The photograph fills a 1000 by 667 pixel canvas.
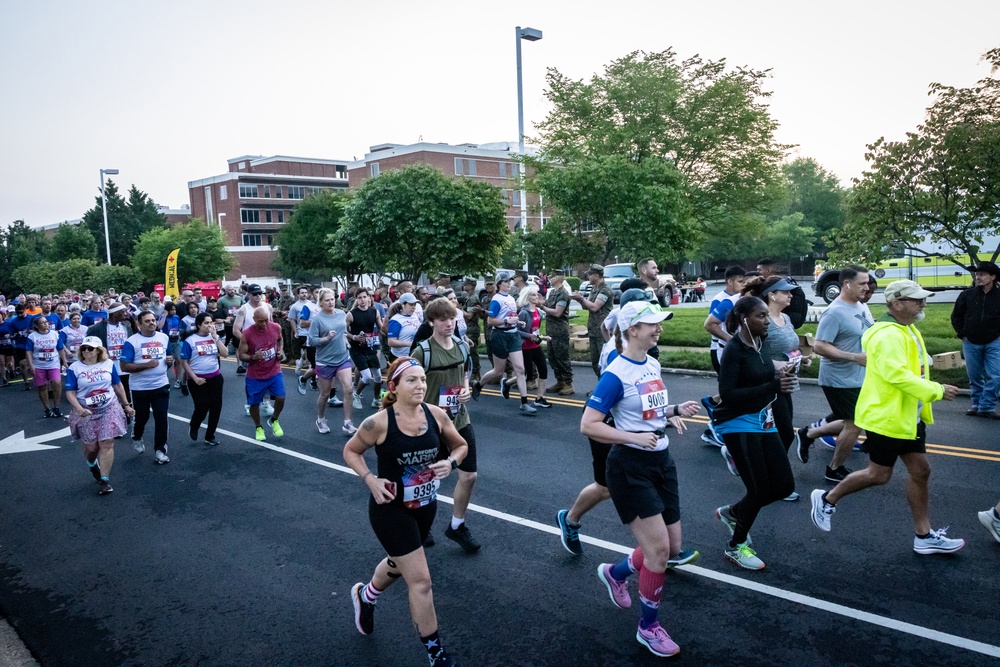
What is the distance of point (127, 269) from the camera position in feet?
178

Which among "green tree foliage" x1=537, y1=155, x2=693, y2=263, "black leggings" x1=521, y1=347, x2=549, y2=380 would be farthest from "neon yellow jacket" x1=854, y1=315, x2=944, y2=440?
"green tree foliage" x1=537, y1=155, x2=693, y2=263

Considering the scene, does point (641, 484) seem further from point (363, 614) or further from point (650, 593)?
point (363, 614)

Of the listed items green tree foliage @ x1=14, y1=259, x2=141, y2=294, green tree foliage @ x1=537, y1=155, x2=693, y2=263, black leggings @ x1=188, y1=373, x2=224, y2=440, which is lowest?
black leggings @ x1=188, y1=373, x2=224, y2=440

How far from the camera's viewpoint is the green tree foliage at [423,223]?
28219 mm

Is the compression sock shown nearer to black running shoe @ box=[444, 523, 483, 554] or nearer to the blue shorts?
black running shoe @ box=[444, 523, 483, 554]

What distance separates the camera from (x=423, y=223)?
2808 centimetres

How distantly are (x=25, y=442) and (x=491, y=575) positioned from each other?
9.14 m

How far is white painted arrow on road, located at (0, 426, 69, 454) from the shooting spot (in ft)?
35.6

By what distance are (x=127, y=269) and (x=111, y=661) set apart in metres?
55.9

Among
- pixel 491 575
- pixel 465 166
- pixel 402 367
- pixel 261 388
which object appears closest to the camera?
pixel 402 367

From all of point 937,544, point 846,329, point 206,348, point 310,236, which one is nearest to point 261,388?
point 206,348

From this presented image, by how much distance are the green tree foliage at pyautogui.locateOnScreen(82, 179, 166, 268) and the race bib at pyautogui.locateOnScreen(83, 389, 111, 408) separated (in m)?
81.5

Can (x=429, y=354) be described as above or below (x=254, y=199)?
below

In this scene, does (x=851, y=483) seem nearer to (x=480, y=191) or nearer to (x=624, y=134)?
(x=480, y=191)
